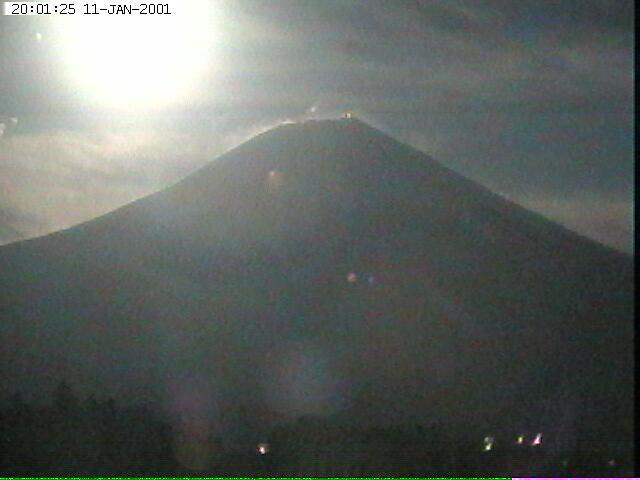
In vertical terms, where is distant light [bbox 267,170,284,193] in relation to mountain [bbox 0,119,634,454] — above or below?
above

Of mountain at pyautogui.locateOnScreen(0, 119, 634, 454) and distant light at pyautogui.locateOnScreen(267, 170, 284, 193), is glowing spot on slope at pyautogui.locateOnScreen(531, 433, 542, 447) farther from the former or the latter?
distant light at pyautogui.locateOnScreen(267, 170, 284, 193)

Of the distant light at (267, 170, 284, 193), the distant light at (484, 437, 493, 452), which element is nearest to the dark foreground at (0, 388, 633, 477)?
the distant light at (484, 437, 493, 452)

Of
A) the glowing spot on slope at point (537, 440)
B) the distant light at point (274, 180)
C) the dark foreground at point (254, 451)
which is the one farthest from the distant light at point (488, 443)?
the distant light at point (274, 180)

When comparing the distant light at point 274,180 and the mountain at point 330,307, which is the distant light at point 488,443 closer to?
the mountain at point 330,307

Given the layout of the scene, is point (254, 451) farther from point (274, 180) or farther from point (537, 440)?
point (274, 180)

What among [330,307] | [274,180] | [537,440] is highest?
[274,180]

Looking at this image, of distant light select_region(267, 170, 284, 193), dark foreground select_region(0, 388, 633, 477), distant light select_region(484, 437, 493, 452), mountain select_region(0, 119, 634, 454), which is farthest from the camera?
distant light select_region(267, 170, 284, 193)

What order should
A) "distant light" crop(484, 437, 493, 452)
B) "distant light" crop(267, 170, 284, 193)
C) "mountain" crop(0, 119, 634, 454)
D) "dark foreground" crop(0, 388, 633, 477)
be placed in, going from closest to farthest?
"dark foreground" crop(0, 388, 633, 477) < "distant light" crop(484, 437, 493, 452) < "mountain" crop(0, 119, 634, 454) < "distant light" crop(267, 170, 284, 193)

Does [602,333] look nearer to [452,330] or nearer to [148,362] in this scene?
[452,330]

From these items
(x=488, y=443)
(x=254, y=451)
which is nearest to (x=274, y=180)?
(x=254, y=451)
